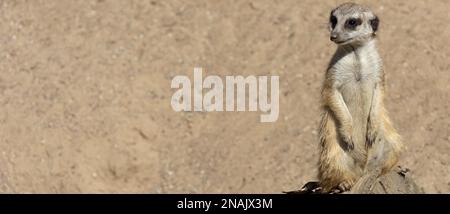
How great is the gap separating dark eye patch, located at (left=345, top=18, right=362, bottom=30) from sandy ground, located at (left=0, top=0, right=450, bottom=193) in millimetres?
3338

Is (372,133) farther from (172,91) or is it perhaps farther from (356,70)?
(172,91)

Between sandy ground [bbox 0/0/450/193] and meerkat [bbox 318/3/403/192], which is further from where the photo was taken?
sandy ground [bbox 0/0/450/193]

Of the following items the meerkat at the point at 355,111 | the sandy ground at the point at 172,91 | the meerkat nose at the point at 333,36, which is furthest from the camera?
the sandy ground at the point at 172,91

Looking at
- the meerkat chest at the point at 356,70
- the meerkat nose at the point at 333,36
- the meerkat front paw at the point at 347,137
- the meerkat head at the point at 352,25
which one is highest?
the meerkat head at the point at 352,25

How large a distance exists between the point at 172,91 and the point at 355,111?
4.44 m

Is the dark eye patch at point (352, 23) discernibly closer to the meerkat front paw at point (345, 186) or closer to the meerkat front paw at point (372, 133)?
the meerkat front paw at point (372, 133)

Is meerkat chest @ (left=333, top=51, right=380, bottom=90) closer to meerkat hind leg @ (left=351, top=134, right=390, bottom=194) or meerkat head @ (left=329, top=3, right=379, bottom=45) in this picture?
meerkat head @ (left=329, top=3, right=379, bottom=45)

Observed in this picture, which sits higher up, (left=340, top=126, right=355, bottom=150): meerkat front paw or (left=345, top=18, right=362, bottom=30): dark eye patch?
(left=345, top=18, right=362, bottom=30): dark eye patch

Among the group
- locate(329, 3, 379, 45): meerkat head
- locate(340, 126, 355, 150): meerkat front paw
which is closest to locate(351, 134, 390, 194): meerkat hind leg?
locate(340, 126, 355, 150): meerkat front paw

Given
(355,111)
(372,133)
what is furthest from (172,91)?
(372,133)

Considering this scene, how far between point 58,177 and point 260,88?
212 centimetres

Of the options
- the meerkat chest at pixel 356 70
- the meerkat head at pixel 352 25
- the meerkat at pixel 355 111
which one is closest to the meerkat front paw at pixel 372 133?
the meerkat at pixel 355 111

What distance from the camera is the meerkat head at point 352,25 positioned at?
21.0 ft

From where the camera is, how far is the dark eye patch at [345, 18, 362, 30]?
6430 mm
